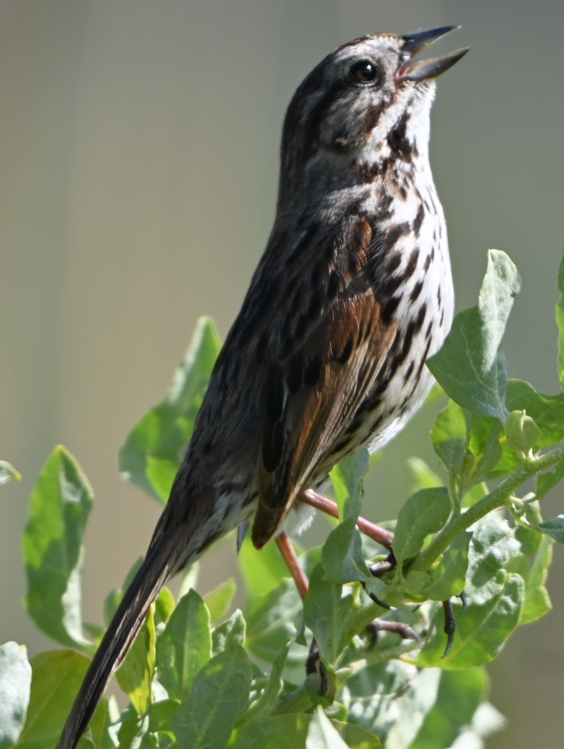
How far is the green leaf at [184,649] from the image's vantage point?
2.02ft

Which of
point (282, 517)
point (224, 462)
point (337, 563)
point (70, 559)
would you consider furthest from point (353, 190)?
point (337, 563)

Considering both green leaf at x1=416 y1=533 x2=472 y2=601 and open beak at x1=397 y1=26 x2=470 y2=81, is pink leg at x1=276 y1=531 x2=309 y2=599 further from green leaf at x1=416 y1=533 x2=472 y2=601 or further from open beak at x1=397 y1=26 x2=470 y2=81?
open beak at x1=397 y1=26 x2=470 y2=81

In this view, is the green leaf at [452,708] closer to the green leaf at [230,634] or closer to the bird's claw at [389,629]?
the bird's claw at [389,629]

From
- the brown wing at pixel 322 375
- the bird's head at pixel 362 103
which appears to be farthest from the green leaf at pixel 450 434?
the bird's head at pixel 362 103

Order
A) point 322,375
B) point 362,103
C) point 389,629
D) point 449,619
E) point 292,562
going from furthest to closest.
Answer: point 362,103, point 322,375, point 292,562, point 389,629, point 449,619

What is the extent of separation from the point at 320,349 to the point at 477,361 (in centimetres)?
68

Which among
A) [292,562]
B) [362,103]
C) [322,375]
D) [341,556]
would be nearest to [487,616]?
[341,556]

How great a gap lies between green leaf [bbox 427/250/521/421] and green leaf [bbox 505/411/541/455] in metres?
0.01

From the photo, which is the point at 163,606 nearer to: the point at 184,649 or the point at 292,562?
the point at 184,649

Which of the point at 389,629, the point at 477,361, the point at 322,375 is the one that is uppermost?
the point at 477,361

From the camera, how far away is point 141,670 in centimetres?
64

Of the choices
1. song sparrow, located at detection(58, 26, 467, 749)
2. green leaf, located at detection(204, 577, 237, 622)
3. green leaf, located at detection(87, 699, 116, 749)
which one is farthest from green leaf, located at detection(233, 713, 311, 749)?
song sparrow, located at detection(58, 26, 467, 749)

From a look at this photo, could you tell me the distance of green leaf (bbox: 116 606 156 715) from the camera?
63 cm

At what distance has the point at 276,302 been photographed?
134 cm
